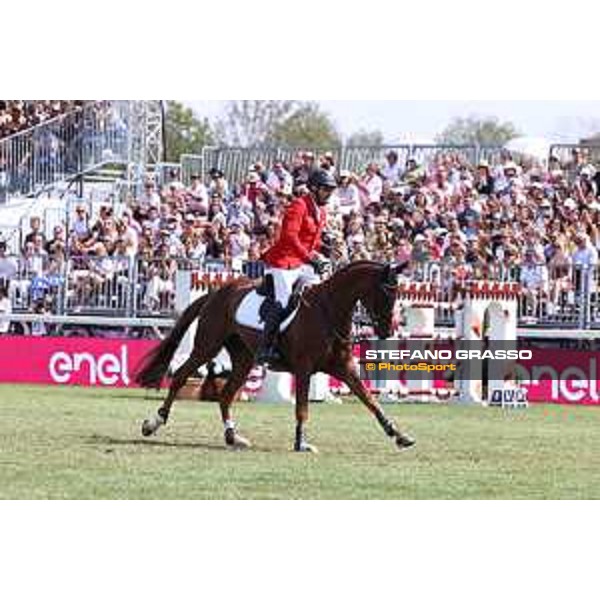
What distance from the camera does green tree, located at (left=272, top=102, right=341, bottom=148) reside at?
135 feet

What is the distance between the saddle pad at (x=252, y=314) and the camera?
50.9 feet

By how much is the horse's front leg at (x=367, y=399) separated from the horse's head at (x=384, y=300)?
458mm

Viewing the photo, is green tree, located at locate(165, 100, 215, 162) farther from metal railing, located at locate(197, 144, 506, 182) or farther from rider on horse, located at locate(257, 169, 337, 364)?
rider on horse, located at locate(257, 169, 337, 364)

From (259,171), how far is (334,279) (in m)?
14.8

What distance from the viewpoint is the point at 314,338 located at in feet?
49.9

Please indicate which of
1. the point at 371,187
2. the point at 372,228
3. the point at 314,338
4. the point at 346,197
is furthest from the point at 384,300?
the point at 371,187

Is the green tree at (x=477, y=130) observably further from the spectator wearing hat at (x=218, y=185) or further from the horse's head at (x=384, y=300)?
the horse's head at (x=384, y=300)

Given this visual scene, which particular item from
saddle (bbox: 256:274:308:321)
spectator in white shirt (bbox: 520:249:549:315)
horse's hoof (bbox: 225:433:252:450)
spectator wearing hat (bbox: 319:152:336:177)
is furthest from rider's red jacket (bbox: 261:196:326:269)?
spectator wearing hat (bbox: 319:152:336:177)

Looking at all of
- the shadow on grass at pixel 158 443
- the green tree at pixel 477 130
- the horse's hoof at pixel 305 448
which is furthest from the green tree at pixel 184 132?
the horse's hoof at pixel 305 448

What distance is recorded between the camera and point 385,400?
948 inches

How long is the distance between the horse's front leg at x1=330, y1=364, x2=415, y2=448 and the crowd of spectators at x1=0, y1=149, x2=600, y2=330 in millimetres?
9686

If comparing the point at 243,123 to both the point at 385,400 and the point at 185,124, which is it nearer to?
the point at 185,124

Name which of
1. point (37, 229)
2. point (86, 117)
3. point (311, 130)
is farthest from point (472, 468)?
point (311, 130)

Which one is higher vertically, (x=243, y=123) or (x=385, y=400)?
(x=243, y=123)
